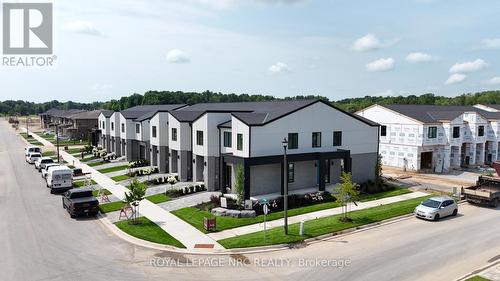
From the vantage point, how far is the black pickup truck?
86.2 feet

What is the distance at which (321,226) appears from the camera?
78.4 feet

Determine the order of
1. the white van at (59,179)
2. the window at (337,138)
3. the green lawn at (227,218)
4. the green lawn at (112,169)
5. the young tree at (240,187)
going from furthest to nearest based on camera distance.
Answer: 1. the green lawn at (112,169)
2. the window at (337,138)
3. the white van at (59,179)
4. the young tree at (240,187)
5. the green lawn at (227,218)

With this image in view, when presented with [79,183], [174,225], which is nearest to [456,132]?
[174,225]

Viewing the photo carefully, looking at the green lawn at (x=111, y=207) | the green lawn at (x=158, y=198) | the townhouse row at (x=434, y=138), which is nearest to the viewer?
the green lawn at (x=111, y=207)

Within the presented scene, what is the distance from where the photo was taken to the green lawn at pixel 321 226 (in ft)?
69.6

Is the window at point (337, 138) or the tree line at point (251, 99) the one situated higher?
the tree line at point (251, 99)

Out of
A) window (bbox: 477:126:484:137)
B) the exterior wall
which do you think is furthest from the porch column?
window (bbox: 477:126:484:137)

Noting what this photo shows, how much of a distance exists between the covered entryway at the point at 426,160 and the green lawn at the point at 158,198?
32.8m

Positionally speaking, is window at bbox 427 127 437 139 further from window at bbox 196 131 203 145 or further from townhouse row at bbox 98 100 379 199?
window at bbox 196 131 203 145

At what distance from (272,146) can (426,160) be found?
27375mm

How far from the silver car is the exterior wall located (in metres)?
10.0

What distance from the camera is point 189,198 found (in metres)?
31.7

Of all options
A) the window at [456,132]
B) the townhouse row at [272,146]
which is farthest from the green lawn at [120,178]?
the window at [456,132]

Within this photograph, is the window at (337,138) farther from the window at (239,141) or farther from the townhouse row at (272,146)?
the window at (239,141)
